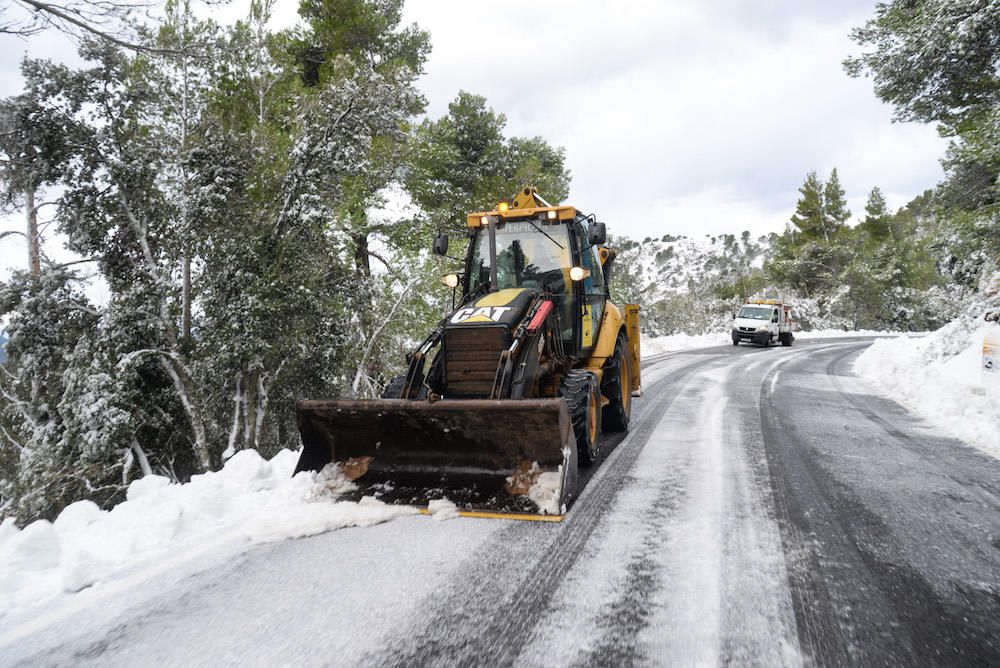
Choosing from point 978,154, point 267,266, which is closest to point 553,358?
point 267,266

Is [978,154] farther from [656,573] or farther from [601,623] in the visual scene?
[601,623]

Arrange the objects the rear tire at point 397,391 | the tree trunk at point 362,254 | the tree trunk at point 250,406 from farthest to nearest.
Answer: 1. the tree trunk at point 362,254
2. the tree trunk at point 250,406
3. the rear tire at point 397,391

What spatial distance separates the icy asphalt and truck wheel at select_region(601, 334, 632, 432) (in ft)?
5.13

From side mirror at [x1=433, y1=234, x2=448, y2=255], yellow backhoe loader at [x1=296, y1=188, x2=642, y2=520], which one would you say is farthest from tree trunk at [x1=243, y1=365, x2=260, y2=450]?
yellow backhoe loader at [x1=296, y1=188, x2=642, y2=520]

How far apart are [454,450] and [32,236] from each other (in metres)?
11.3

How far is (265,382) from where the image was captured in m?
11.7

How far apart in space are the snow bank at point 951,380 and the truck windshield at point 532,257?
4.58 metres

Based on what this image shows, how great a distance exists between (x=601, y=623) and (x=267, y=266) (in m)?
9.67

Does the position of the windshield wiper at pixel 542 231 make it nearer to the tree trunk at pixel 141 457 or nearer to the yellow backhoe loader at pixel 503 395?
the yellow backhoe loader at pixel 503 395

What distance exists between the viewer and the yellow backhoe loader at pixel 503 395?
12.2 feet

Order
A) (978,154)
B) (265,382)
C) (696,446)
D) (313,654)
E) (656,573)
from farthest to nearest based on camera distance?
(265,382)
(978,154)
(696,446)
(656,573)
(313,654)

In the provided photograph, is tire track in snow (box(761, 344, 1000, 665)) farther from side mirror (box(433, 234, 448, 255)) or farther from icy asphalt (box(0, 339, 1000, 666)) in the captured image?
side mirror (box(433, 234, 448, 255))

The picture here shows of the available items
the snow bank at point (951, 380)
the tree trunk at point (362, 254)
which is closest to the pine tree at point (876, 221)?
the snow bank at point (951, 380)

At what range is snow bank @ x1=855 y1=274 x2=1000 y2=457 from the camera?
6.23 meters
